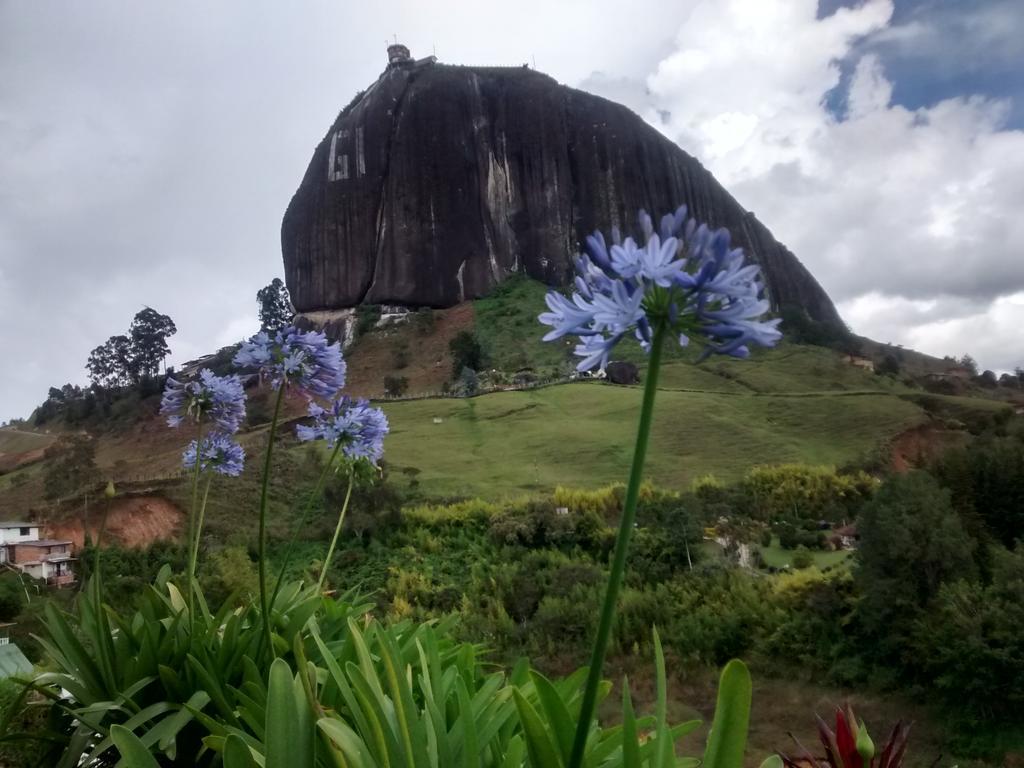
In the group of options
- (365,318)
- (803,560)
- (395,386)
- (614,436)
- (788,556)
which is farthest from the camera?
(365,318)

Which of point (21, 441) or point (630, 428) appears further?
point (21, 441)

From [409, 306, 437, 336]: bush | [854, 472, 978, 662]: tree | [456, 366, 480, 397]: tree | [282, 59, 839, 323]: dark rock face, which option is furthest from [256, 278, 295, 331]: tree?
[854, 472, 978, 662]: tree

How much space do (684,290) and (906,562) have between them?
8.25 meters

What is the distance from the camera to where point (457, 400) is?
1019 inches

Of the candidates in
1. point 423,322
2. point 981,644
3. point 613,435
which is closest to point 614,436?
point 613,435

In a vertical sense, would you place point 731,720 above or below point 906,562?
above

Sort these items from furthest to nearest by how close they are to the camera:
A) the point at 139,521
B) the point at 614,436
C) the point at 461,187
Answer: the point at 461,187 < the point at 614,436 < the point at 139,521

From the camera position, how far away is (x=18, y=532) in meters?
16.0

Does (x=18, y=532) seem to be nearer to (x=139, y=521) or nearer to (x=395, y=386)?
(x=139, y=521)

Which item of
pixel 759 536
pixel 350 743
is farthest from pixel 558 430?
pixel 350 743

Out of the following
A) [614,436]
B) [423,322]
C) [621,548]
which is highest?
[423,322]

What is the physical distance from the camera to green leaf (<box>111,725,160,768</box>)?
179cm

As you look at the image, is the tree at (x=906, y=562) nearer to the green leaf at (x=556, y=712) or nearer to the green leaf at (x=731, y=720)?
the green leaf at (x=731, y=720)

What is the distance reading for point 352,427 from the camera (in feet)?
11.1
